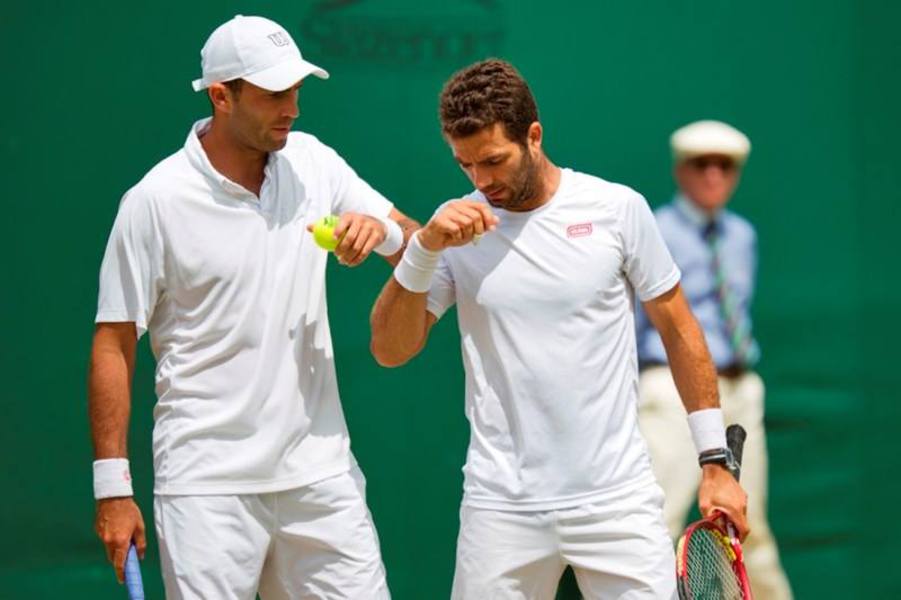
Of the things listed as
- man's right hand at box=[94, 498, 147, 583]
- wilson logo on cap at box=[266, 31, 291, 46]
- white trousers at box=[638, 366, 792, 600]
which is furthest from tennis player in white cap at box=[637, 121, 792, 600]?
man's right hand at box=[94, 498, 147, 583]

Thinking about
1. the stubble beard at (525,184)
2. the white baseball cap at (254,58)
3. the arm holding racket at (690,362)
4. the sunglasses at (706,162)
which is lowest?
the arm holding racket at (690,362)

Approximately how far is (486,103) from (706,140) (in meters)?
1.73

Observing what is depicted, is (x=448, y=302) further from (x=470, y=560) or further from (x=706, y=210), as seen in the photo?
(x=706, y=210)

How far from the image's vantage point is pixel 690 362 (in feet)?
14.1

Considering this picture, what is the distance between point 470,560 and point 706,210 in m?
1.86

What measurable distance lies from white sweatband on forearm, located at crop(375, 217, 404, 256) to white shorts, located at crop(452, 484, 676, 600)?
→ 682mm

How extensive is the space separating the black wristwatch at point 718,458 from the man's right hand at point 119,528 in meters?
1.22

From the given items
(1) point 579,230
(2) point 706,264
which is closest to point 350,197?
(1) point 579,230

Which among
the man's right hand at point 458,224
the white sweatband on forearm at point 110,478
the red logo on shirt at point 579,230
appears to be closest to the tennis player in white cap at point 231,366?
the white sweatband on forearm at point 110,478

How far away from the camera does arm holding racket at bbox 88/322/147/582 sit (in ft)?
14.0

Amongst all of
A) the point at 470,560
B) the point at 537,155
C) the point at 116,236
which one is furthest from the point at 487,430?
the point at 116,236

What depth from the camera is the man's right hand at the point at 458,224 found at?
13.0 feet

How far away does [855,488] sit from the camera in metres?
5.86

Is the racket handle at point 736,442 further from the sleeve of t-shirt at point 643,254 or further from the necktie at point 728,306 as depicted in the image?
the necktie at point 728,306
